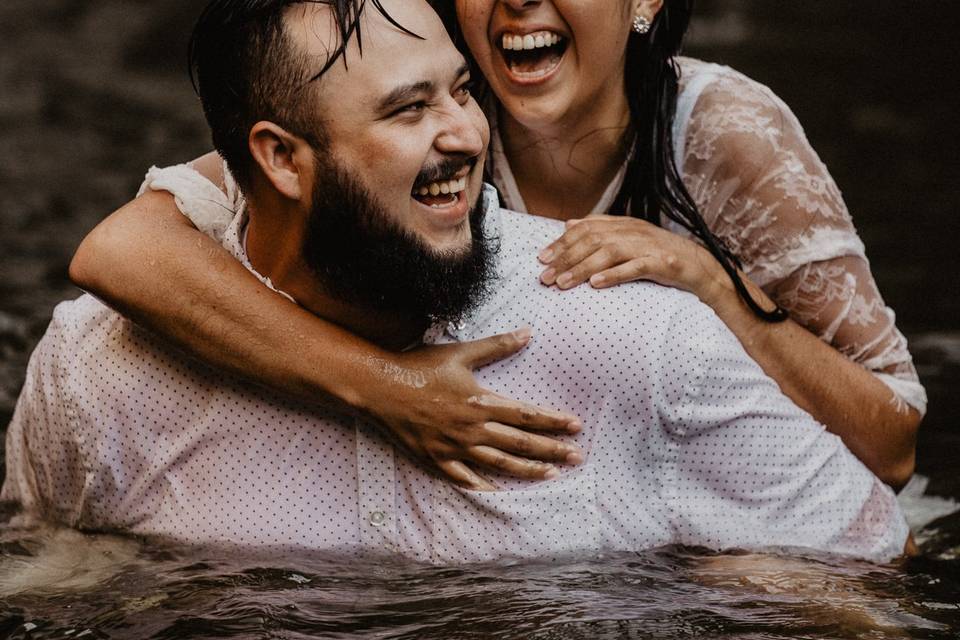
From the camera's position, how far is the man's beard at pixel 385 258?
323 centimetres

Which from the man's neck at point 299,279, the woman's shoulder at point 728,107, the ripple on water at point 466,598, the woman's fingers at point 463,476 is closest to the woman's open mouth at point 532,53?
the woman's shoulder at point 728,107

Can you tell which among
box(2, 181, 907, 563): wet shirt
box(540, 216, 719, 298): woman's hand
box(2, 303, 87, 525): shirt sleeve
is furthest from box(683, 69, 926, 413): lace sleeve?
box(2, 303, 87, 525): shirt sleeve

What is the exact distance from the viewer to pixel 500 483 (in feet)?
11.1

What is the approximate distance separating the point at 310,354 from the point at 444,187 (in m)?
0.47

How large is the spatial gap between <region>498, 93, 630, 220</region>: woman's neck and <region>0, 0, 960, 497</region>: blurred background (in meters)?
1.63

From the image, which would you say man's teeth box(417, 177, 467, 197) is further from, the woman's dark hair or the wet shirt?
the woman's dark hair

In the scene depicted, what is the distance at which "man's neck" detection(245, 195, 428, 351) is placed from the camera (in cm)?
339

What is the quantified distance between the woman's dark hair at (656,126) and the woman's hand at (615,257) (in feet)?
1.41

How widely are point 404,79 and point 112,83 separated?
24.3 feet

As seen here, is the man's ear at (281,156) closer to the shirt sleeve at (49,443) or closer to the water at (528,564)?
the shirt sleeve at (49,443)

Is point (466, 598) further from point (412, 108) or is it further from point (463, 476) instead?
point (412, 108)

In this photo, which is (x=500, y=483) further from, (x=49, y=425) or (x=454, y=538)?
(x=49, y=425)

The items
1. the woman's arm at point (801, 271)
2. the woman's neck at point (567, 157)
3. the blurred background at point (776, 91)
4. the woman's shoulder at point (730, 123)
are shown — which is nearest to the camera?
the woman's arm at point (801, 271)

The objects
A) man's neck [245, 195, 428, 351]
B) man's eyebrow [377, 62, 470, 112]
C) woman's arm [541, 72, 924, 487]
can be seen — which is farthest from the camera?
woman's arm [541, 72, 924, 487]
